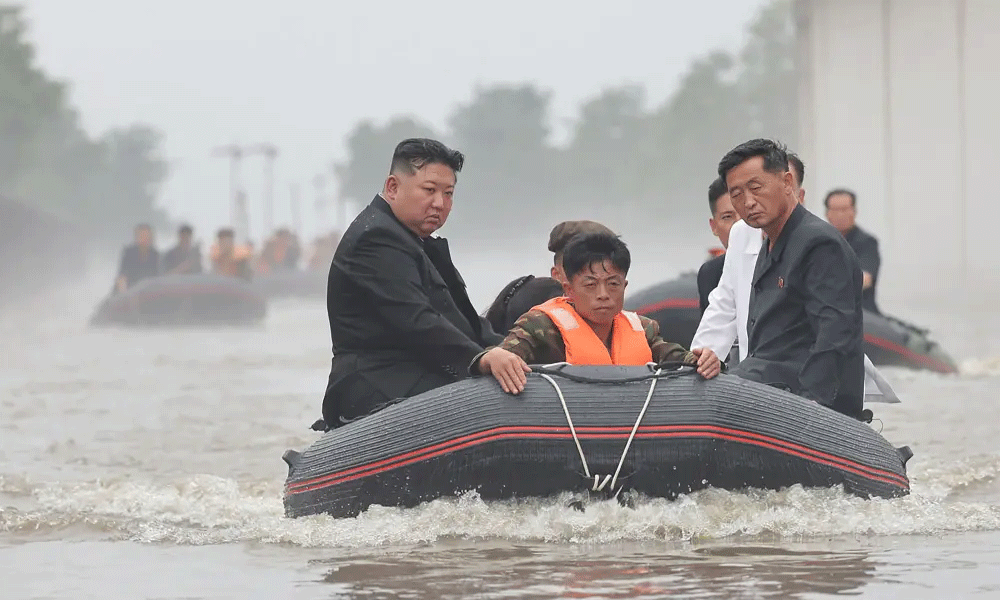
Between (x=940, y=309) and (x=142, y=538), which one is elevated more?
(x=940, y=309)

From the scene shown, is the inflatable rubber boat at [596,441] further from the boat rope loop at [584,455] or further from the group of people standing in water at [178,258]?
the group of people standing in water at [178,258]

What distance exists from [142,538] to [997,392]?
855cm

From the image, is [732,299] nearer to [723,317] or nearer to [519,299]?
[723,317]

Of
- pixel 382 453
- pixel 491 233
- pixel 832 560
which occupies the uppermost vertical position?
pixel 491 233

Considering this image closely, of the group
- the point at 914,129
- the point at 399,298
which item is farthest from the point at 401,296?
the point at 914,129

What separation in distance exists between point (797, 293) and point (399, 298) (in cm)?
152

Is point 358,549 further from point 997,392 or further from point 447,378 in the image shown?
point 997,392

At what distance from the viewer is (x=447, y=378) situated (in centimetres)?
712

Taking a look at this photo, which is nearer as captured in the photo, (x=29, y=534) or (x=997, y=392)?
(x=29, y=534)

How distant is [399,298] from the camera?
6.94 m

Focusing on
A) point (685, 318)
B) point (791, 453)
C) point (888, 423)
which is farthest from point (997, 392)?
point (791, 453)

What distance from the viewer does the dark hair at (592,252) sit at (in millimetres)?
6555

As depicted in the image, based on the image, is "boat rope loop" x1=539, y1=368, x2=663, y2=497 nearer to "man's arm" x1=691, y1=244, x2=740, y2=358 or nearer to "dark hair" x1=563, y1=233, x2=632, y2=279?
"dark hair" x1=563, y1=233, x2=632, y2=279

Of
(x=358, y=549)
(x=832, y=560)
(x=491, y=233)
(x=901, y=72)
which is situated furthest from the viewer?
(x=491, y=233)
